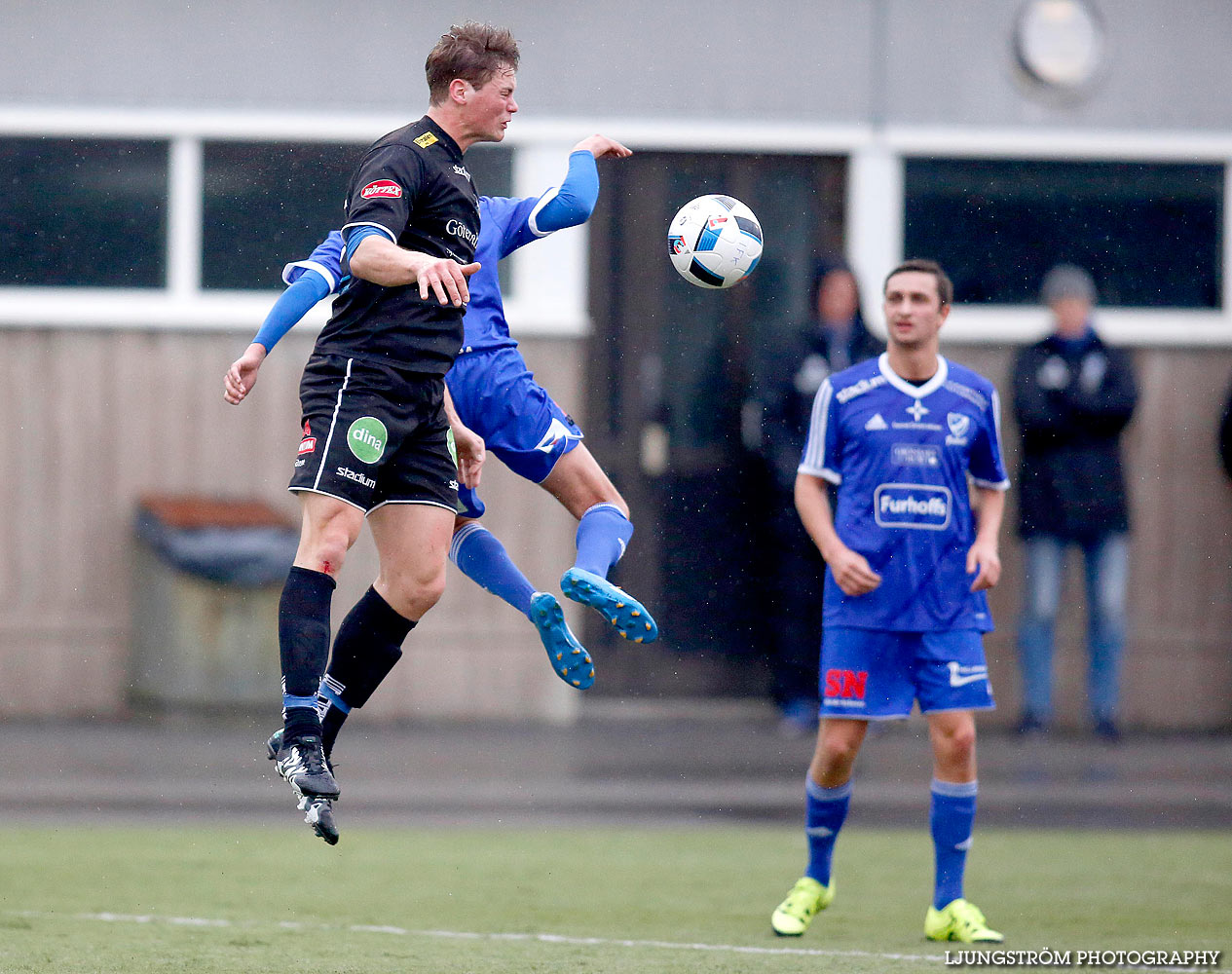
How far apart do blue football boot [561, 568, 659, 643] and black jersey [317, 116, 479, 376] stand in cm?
74

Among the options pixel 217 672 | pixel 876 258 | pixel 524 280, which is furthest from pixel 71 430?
pixel 876 258

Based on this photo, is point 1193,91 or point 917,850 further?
point 1193,91

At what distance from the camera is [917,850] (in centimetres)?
854

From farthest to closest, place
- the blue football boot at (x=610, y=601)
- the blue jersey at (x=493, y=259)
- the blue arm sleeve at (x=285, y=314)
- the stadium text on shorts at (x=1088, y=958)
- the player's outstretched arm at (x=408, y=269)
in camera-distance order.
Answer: the blue jersey at (x=493, y=259) → the stadium text on shorts at (x=1088, y=958) → the blue football boot at (x=610, y=601) → the blue arm sleeve at (x=285, y=314) → the player's outstretched arm at (x=408, y=269)

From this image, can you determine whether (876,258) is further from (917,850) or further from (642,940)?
(642,940)

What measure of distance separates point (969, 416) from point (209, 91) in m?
6.71

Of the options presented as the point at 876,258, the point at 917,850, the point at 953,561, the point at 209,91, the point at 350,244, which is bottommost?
the point at 917,850

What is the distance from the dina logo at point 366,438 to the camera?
217 inches

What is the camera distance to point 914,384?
6625 millimetres

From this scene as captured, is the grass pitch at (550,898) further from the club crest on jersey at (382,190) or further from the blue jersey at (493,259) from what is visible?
→ the club crest on jersey at (382,190)

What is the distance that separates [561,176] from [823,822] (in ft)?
19.7

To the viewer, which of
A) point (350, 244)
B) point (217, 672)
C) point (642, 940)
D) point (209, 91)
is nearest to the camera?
point (350, 244)

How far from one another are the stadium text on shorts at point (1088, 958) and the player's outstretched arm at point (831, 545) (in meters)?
1.22

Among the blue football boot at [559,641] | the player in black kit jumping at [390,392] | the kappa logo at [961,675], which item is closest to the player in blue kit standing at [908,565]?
the kappa logo at [961,675]
